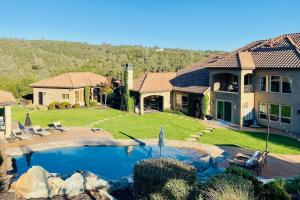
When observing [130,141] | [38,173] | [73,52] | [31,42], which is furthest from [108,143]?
[31,42]

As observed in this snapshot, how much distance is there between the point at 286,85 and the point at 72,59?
76080 mm

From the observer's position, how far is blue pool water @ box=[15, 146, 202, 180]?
18812 mm

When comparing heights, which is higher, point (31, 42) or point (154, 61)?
point (31, 42)

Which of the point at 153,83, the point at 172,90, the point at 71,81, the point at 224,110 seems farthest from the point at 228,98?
the point at 71,81

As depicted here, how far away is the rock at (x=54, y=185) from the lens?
44.7 feet

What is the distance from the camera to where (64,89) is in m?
45.4

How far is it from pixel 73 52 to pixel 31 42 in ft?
61.4

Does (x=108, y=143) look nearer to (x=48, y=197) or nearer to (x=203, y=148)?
(x=203, y=148)

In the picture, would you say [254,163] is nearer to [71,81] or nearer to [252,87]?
[252,87]

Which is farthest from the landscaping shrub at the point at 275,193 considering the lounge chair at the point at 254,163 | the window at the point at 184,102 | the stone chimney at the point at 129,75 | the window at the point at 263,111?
the stone chimney at the point at 129,75

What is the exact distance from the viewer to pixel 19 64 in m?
82.7

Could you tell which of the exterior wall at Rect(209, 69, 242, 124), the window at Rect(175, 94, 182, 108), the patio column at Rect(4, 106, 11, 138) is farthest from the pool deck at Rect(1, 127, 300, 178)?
the window at Rect(175, 94, 182, 108)

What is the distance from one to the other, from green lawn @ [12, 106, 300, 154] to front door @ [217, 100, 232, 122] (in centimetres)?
300

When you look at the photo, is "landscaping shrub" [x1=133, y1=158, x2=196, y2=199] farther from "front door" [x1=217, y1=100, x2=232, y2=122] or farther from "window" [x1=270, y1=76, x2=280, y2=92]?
"front door" [x1=217, y1=100, x2=232, y2=122]
